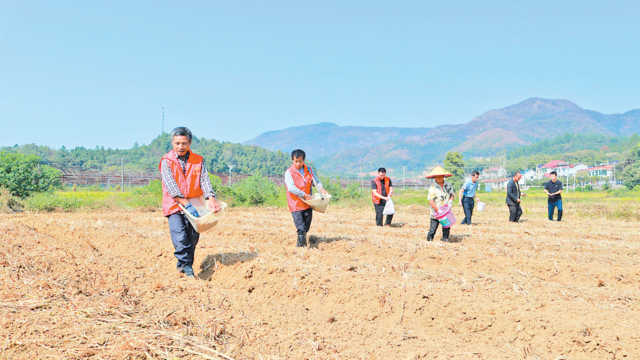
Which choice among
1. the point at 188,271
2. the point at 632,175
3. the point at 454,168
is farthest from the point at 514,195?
the point at 632,175

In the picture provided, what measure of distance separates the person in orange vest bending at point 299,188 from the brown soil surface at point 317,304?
577 millimetres

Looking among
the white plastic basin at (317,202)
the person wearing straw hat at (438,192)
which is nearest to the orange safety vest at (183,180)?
the white plastic basin at (317,202)

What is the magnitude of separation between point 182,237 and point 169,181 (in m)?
0.65

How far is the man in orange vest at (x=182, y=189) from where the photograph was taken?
4.70 meters

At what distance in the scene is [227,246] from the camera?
21.1ft

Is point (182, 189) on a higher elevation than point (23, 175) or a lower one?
lower

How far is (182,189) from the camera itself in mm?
4820

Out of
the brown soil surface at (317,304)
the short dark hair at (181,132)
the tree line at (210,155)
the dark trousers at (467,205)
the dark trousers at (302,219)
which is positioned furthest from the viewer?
the tree line at (210,155)

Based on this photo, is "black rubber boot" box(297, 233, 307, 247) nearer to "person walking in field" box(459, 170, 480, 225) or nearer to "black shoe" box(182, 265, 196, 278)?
"black shoe" box(182, 265, 196, 278)

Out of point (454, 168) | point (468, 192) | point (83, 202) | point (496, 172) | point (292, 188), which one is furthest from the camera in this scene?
point (496, 172)

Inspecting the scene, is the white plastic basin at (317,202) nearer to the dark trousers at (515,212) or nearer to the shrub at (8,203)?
the dark trousers at (515,212)

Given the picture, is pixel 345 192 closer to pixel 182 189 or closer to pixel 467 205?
pixel 467 205

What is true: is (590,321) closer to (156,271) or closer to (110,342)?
(110,342)

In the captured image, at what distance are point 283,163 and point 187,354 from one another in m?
78.8
